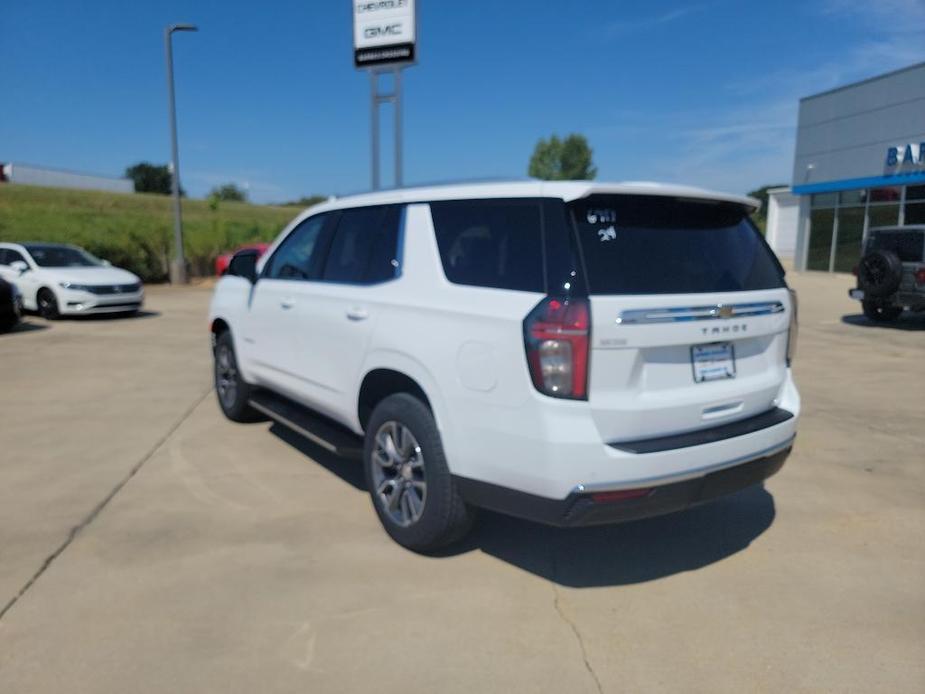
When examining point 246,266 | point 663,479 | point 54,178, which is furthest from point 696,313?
point 54,178

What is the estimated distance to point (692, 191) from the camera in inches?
129

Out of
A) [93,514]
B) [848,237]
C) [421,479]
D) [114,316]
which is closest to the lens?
[421,479]

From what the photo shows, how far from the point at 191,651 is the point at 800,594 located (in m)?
2.67

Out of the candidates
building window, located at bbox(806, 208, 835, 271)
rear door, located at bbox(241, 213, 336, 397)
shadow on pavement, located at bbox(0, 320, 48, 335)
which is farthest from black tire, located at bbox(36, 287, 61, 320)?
building window, located at bbox(806, 208, 835, 271)

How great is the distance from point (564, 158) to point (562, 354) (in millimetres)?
76172

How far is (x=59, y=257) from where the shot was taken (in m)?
14.3

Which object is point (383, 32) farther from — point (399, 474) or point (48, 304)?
point (399, 474)

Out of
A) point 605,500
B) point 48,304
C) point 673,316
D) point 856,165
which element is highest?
point 856,165

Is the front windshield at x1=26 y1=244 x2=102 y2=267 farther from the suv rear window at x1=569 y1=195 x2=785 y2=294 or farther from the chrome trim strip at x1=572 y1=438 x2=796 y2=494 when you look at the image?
the chrome trim strip at x1=572 y1=438 x2=796 y2=494

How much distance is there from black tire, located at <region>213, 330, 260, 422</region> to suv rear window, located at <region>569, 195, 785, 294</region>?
141 inches

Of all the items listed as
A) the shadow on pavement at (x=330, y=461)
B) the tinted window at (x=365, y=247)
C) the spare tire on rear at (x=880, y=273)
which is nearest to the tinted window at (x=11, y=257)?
the shadow on pavement at (x=330, y=461)

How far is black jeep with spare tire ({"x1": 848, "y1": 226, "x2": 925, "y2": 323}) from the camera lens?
1203 centimetres

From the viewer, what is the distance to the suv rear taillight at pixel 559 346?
2.85 meters

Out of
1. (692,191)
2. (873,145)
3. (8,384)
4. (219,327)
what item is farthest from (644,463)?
(873,145)
